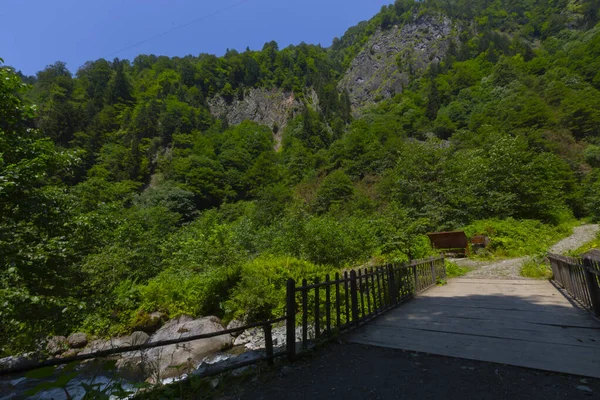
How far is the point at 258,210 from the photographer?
3634 cm

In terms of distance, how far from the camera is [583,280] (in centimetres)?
482

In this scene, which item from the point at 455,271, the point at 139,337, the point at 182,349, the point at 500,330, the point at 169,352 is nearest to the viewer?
the point at 500,330

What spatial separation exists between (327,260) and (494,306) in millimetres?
6563

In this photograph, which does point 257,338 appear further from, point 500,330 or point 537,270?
point 537,270

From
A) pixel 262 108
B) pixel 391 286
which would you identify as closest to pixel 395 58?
pixel 262 108

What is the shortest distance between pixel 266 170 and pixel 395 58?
68.6m

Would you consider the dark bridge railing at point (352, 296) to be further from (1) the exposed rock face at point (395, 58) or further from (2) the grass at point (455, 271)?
(1) the exposed rock face at point (395, 58)

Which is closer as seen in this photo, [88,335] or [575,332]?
[575,332]

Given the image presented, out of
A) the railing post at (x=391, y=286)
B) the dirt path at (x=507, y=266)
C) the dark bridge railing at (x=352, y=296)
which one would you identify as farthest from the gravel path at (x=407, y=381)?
the dirt path at (x=507, y=266)

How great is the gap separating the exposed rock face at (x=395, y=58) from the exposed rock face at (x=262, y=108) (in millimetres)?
18495

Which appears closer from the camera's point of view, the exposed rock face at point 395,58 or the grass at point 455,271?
the grass at point 455,271

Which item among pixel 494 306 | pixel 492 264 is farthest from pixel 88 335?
pixel 492 264

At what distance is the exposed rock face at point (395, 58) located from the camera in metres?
86.8

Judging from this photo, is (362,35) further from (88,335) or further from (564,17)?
(88,335)
